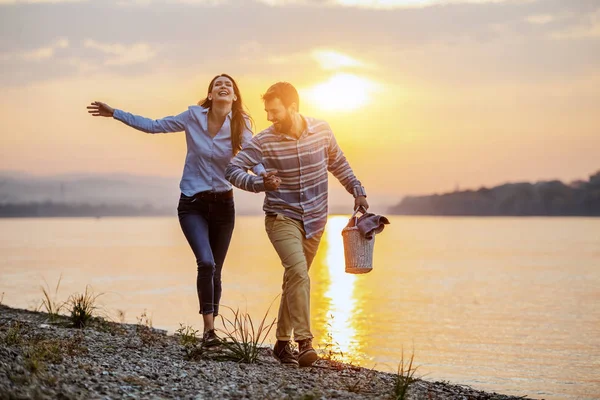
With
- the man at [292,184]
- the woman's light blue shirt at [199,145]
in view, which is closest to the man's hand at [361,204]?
the man at [292,184]

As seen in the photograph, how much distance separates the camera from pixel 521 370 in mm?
10891

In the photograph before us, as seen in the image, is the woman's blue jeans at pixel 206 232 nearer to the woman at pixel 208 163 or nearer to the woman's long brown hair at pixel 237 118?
the woman at pixel 208 163

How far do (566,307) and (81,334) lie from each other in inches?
580

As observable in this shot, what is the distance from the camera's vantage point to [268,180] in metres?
6.43

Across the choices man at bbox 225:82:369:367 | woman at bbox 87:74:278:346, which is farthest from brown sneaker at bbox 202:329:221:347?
man at bbox 225:82:369:367

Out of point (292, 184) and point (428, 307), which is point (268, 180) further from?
point (428, 307)

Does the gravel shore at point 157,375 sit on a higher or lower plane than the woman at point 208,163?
lower

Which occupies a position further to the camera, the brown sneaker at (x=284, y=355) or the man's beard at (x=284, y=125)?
the brown sneaker at (x=284, y=355)

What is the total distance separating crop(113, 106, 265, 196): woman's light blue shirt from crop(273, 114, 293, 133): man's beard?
614 millimetres

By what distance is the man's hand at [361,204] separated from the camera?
23.4 feet

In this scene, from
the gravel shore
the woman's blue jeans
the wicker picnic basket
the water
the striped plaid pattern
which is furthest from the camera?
the water

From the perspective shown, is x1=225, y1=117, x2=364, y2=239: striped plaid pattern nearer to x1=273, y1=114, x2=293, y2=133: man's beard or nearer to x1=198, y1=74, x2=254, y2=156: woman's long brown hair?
x1=273, y1=114, x2=293, y2=133: man's beard

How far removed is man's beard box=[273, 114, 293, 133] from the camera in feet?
22.2

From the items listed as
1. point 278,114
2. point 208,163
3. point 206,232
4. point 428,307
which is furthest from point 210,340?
point 428,307
